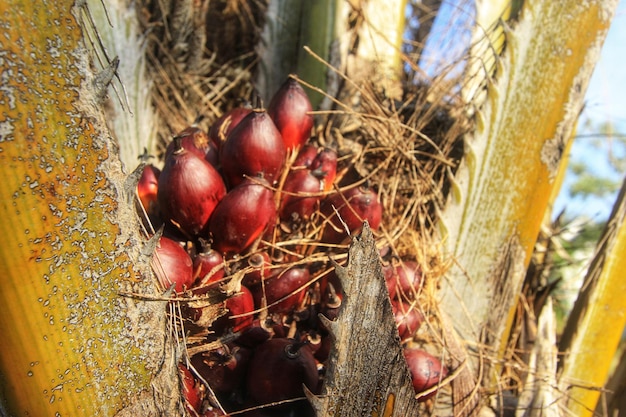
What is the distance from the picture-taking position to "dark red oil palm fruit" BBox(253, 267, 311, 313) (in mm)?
1353

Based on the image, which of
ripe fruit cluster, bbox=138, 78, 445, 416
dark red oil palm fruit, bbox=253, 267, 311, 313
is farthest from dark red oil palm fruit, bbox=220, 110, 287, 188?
dark red oil palm fruit, bbox=253, 267, 311, 313

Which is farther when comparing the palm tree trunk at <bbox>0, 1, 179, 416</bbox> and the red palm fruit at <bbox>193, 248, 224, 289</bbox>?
the red palm fruit at <bbox>193, 248, 224, 289</bbox>

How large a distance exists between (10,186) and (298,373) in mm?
705

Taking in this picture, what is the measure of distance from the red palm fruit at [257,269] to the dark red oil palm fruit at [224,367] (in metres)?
0.17

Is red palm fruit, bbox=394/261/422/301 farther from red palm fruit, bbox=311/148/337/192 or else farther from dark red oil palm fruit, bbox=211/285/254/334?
dark red oil palm fruit, bbox=211/285/254/334

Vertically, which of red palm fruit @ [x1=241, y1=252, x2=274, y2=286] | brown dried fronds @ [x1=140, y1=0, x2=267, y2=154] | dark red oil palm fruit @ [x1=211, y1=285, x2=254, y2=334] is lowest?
dark red oil palm fruit @ [x1=211, y1=285, x2=254, y2=334]

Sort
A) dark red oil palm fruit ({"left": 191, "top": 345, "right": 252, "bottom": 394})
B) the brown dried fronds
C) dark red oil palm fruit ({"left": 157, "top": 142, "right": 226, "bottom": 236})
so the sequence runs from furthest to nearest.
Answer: the brown dried fronds, dark red oil palm fruit ({"left": 157, "top": 142, "right": 226, "bottom": 236}), dark red oil palm fruit ({"left": 191, "top": 345, "right": 252, "bottom": 394})

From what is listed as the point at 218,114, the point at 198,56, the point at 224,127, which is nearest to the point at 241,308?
the point at 224,127

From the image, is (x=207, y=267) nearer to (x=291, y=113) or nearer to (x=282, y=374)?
(x=282, y=374)

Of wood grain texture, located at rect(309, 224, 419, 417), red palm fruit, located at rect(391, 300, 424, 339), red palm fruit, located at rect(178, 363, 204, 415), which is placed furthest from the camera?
A: red palm fruit, located at rect(391, 300, 424, 339)

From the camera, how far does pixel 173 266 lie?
118 centimetres

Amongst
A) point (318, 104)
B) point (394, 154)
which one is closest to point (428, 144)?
point (394, 154)

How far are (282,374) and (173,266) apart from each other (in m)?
0.34

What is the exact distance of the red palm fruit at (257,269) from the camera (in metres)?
1.34
